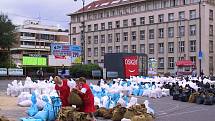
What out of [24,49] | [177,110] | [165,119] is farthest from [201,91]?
[24,49]

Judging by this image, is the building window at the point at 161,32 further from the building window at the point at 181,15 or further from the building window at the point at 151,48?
the building window at the point at 181,15

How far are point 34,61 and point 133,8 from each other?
152ft

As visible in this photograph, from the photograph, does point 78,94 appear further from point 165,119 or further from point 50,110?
point 165,119

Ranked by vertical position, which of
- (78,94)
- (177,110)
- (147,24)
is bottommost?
(177,110)

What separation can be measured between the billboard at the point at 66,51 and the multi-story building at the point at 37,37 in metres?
70.4

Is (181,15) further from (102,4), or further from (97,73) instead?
(97,73)

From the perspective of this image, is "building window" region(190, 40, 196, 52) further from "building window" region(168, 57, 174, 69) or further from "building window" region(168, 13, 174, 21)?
"building window" region(168, 13, 174, 21)

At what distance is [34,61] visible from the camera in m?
50.0

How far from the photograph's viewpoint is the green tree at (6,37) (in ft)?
184

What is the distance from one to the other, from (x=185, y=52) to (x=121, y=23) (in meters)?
19.5

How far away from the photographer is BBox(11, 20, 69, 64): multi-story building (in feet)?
412

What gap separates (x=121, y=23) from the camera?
95.1 meters

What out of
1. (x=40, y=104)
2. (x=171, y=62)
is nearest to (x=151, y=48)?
(x=171, y=62)

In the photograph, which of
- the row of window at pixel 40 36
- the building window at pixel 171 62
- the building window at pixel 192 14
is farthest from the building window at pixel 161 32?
the row of window at pixel 40 36
